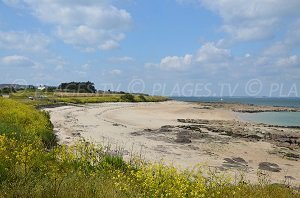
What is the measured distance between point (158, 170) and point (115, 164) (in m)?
5.24

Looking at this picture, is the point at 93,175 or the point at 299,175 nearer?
the point at 93,175

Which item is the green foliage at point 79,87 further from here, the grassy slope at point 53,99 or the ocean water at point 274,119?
the ocean water at point 274,119

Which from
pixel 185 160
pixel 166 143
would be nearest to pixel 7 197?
pixel 185 160

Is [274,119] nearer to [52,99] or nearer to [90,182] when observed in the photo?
[52,99]

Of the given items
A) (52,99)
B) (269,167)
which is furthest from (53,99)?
(269,167)

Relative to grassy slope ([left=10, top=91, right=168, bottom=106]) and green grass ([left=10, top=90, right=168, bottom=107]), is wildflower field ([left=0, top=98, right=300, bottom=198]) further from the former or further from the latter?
grassy slope ([left=10, top=91, right=168, bottom=106])

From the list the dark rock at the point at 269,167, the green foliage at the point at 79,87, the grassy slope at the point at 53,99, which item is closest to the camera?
Answer: the dark rock at the point at 269,167

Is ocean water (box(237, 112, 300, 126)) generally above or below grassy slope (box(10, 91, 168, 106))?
below

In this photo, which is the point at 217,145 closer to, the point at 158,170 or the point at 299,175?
the point at 299,175

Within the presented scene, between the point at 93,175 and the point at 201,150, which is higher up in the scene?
the point at 93,175

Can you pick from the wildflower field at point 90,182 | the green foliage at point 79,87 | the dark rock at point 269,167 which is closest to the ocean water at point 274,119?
the dark rock at point 269,167

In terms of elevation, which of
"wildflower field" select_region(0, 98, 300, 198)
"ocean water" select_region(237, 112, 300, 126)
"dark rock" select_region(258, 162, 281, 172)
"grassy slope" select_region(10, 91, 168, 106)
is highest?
"wildflower field" select_region(0, 98, 300, 198)

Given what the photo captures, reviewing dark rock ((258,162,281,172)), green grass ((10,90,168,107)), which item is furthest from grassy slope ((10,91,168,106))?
dark rock ((258,162,281,172))

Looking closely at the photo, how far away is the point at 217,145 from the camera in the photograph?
984 inches
